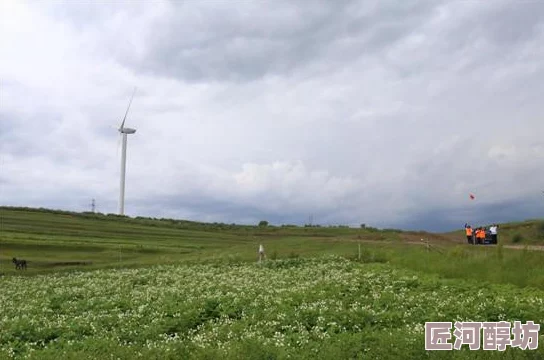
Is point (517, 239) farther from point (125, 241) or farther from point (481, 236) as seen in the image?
point (125, 241)

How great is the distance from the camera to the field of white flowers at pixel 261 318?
14281 mm

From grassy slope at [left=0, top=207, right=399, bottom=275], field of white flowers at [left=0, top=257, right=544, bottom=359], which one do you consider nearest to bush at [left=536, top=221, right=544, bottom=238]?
grassy slope at [left=0, top=207, right=399, bottom=275]

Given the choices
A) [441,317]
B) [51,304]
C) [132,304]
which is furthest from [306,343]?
[51,304]

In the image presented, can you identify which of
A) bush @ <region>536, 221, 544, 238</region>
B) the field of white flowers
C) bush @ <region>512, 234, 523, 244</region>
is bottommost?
the field of white flowers

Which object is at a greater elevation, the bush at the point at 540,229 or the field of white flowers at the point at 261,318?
the bush at the point at 540,229

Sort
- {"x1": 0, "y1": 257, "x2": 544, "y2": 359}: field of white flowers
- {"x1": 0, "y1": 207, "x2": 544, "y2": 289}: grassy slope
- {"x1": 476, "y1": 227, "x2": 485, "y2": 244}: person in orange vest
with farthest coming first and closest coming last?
{"x1": 476, "y1": 227, "x2": 485, "y2": 244}: person in orange vest, {"x1": 0, "y1": 207, "x2": 544, "y2": 289}: grassy slope, {"x1": 0, "y1": 257, "x2": 544, "y2": 359}: field of white flowers

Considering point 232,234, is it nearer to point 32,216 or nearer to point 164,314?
point 32,216

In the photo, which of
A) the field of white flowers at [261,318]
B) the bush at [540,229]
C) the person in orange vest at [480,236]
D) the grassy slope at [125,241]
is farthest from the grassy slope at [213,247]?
the field of white flowers at [261,318]

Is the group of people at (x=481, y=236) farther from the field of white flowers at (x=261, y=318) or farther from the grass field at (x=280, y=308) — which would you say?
the field of white flowers at (x=261, y=318)

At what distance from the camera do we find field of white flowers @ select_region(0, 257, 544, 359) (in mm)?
14281

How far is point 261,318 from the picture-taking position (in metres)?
20.5

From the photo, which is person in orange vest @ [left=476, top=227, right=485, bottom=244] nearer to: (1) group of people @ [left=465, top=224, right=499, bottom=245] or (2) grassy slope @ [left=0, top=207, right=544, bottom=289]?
(1) group of people @ [left=465, top=224, right=499, bottom=245]

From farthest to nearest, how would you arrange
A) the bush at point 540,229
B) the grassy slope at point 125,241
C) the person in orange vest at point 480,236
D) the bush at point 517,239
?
1. the bush at point 540,229
2. the grassy slope at point 125,241
3. the bush at point 517,239
4. the person in orange vest at point 480,236

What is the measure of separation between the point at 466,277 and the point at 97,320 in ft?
74.6
